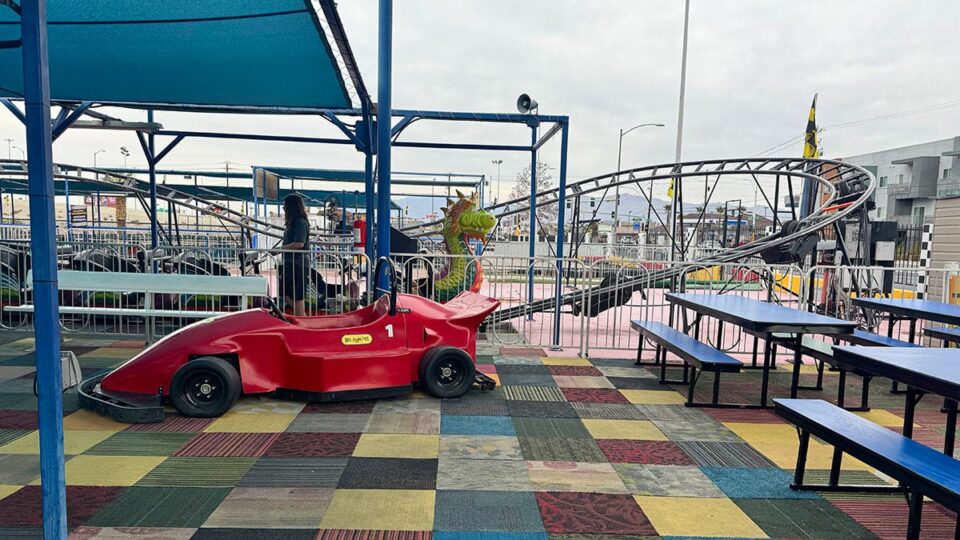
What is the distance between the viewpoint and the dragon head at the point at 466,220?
8.12 metres

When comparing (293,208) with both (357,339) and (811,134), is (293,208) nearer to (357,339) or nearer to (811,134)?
(357,339)

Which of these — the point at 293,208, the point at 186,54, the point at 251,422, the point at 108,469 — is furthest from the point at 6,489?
the point at 186,54

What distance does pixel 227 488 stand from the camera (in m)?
3.11

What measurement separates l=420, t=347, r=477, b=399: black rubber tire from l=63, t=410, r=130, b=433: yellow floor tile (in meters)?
2.41

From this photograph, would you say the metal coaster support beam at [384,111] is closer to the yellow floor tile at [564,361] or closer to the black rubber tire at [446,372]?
the black rubber tire at [446,372]

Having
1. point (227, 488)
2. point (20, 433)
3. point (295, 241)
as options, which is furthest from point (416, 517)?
point (295, 241)

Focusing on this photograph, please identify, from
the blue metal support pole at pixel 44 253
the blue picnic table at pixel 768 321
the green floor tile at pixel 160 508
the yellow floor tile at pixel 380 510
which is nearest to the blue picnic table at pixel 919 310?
the blue picnic table at pixel 768 321

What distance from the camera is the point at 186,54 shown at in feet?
18.0

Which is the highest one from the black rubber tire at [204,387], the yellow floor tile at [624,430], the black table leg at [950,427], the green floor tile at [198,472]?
the black table leg at [950,427]

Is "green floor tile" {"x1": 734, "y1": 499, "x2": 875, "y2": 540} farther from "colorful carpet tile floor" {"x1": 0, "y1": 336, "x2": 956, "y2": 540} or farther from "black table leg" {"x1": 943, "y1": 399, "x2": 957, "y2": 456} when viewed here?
"black table leg" {"x1": 943, "y1": 399, "x2": 957, "y2": 456}

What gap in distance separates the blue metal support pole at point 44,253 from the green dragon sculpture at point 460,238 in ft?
20.2

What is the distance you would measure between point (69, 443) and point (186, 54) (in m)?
3.93

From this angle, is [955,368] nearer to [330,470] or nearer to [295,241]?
[330,470]

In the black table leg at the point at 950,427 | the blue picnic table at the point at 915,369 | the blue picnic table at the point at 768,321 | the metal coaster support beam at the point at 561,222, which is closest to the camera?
the blue picnic table at the point at 915,369
